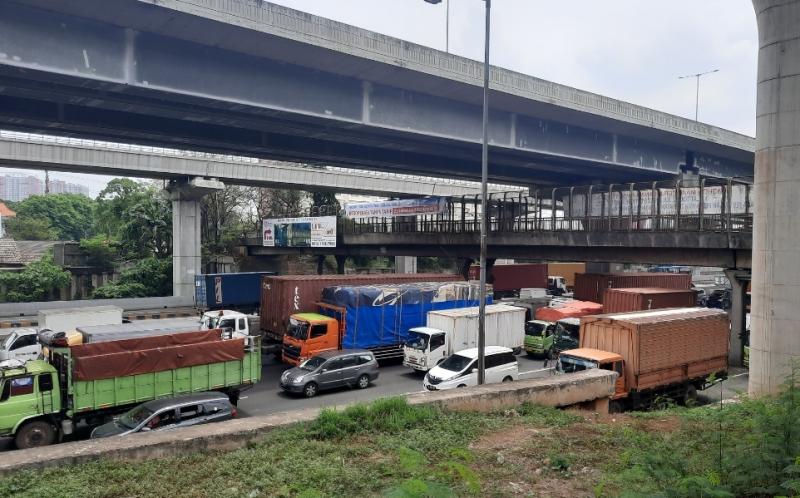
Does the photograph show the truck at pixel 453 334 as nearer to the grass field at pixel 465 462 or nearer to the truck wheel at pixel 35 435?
the grass field at pixel 465 462

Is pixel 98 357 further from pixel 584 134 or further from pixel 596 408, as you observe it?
pixel 584 134

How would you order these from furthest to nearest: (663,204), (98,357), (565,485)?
(663,204)
(98,357)
(565,485)

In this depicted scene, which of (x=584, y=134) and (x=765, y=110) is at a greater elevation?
(x=584, y=134)

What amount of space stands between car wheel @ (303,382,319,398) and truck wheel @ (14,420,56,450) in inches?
271

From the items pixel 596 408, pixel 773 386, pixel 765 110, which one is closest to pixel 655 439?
pixel 596 408

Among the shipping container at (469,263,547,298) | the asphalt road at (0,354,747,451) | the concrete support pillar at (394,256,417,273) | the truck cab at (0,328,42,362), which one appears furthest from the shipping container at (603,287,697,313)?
the concrete support pillar at (394,256,417,273)

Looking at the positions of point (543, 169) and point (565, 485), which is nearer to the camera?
point (565, 485)

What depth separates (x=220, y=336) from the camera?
54.2 ft

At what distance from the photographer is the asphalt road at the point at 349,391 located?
17.0m

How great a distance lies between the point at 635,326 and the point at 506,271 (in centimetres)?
2975

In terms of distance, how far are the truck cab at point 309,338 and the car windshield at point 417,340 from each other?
2880 mm

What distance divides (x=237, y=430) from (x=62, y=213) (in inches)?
3465

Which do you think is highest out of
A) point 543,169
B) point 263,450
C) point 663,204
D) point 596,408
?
point 543,169

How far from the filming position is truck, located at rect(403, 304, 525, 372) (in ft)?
68.8
